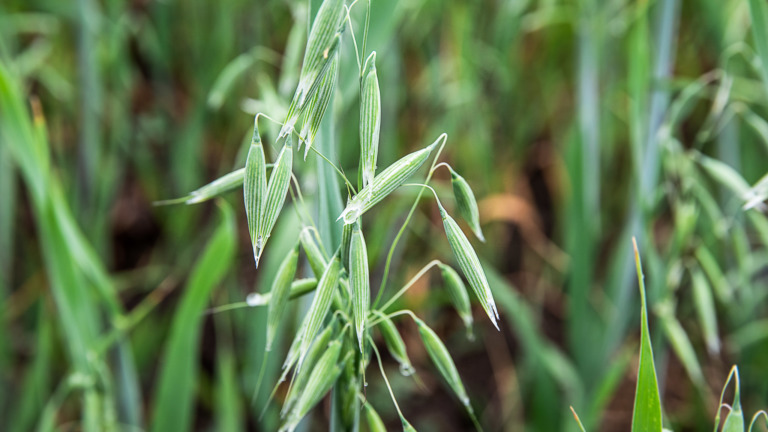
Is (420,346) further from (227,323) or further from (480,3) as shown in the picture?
(480,3)

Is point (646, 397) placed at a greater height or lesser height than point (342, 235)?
lesser

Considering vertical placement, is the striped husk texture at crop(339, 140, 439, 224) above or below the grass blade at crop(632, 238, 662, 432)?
above

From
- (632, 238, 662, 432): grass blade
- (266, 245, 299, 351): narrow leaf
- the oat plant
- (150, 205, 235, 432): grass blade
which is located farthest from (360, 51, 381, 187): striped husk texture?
(150, 205, 235, 432): grass blade

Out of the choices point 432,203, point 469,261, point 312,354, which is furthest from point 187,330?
point 432,203

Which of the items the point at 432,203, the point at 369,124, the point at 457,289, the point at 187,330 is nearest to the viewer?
the point at 369,124

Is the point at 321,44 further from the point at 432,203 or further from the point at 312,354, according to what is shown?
the point at 432,203

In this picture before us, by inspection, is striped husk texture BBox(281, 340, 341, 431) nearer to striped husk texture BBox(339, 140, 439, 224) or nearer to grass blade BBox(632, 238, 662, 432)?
striped husk texture BBox(339, 140, 439, 224)

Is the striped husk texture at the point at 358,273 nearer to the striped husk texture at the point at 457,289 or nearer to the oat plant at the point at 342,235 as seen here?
the oat plant at the point at 342,235

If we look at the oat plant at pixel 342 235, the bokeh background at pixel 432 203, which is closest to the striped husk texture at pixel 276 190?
the oat plant at pixel 342 235

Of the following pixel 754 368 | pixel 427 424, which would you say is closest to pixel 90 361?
pixel 427 424
